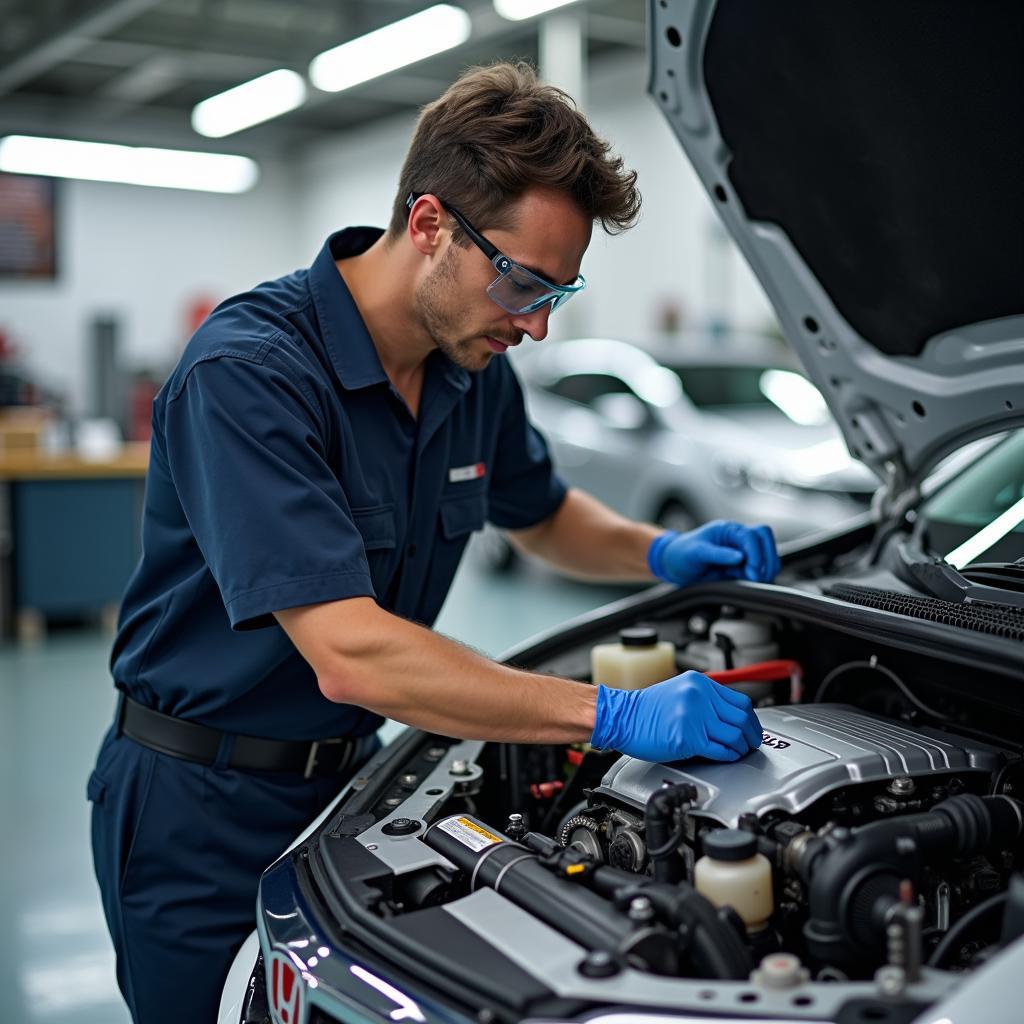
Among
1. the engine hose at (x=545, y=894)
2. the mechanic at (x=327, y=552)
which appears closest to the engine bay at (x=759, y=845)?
the engine hose at (x=545, y=894)

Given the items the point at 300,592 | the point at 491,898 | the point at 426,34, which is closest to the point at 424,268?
the point at 300,592

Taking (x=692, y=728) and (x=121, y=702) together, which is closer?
(x=692, y=728)

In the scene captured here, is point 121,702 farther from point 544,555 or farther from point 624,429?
point 624,429

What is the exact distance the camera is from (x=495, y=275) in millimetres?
1576

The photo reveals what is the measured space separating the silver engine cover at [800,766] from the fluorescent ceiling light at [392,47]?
6928 mm

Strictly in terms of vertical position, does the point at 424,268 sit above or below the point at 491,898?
above

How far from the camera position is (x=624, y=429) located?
19.8 ft

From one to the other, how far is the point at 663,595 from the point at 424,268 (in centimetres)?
69

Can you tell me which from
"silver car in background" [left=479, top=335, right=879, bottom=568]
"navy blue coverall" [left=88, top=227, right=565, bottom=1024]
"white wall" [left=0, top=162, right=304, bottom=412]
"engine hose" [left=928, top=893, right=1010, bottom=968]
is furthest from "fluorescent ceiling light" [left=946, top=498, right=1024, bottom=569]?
"white wall" [left=0, top=162, right=304, bottom=412]

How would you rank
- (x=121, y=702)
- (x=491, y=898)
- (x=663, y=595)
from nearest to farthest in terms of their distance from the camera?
1. (x=491, y=898)
2. (x=121, y=702)
3. (x=663, y=595)

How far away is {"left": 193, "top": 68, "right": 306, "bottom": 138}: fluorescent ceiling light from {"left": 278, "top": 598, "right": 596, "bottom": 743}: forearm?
9200 mm

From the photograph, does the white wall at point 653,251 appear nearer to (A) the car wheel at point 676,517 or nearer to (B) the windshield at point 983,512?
(A) the car wheel at point 676,517

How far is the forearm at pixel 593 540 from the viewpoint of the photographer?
2.20 m

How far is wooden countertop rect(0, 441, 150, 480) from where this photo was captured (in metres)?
5.88
